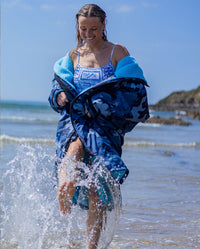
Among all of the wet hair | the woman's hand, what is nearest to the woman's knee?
the woman's hand

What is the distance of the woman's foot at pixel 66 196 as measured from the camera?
317cm

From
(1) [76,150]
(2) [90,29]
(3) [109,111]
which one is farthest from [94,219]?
(2) [90,29]

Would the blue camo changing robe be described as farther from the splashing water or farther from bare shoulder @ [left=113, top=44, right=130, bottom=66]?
the splashing water

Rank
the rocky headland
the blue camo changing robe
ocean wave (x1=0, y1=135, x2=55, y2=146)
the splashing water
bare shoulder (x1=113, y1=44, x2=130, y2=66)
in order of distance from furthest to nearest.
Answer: the rocky headland < ocean wave (x1=0, y1=135, x2=55, y2=146) < the splashing water < bare shoulder (x1=113, y1=44, x2=130, y2=66) < the blue camo changing robe

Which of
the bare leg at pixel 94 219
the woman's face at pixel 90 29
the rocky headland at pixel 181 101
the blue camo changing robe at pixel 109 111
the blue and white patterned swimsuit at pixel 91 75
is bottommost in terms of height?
the rocky headland at pixel 181 101

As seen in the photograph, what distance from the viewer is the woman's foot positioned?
3.17m

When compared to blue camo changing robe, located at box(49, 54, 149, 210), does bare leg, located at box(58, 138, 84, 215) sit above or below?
below

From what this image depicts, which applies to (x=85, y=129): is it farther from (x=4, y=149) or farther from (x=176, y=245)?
(x=4, y=149)

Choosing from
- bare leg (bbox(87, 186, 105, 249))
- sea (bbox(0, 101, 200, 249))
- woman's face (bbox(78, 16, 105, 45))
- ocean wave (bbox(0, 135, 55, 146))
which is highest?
woman's face (bbox(78, 16, 105, 45))

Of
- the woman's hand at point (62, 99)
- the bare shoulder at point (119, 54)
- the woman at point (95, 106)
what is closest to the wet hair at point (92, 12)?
the woman at point (95, 106)

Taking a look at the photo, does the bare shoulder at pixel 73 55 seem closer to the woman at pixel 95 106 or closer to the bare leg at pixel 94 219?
the woman at pixel 95 106

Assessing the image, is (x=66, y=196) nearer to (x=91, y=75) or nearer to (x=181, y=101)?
(x=91, y=75)

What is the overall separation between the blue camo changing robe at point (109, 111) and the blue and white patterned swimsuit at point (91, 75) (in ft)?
0.20

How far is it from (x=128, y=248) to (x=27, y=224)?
1034 mm
